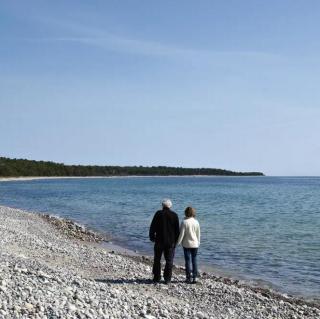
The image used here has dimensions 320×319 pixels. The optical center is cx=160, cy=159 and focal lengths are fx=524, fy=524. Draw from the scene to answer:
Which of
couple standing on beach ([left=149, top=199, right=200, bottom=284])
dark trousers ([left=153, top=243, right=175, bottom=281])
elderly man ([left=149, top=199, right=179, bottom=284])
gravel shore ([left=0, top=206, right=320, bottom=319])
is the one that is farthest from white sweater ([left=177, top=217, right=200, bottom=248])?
gravel shore ([left=0, top=206, right=320, bottom=319])

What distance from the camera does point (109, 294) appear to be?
37.6 ft

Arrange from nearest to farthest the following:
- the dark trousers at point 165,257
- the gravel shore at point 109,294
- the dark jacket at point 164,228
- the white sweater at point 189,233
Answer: the gravel shore at point 109,294 → the dark jacket at point 164,228 → the dark trousers at point 165,257 → the white sweater at point 189,233

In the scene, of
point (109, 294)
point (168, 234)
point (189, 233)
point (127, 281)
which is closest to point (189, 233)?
point (189, 233)

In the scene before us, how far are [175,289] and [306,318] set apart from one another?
3332 millimetres

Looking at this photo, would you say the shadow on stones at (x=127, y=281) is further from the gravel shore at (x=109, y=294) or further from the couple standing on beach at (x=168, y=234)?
the couple standing on beach at (x=168, y=234)

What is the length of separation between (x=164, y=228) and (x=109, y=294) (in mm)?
3006

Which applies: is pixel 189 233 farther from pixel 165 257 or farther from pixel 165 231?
pixel 165 257

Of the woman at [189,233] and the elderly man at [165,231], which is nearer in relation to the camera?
the elderly man at [165,231]

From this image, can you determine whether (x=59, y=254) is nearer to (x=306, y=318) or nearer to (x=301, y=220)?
(x=306, y=318)

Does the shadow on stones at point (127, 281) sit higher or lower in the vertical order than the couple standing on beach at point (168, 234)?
lower

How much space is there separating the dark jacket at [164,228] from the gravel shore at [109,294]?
1.22 m

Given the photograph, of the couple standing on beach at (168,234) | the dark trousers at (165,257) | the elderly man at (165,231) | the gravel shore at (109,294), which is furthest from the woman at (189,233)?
the gravel shore at (109,294)

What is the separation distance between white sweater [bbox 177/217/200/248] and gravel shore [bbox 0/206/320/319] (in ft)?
3.80

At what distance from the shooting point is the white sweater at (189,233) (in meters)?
14.3
